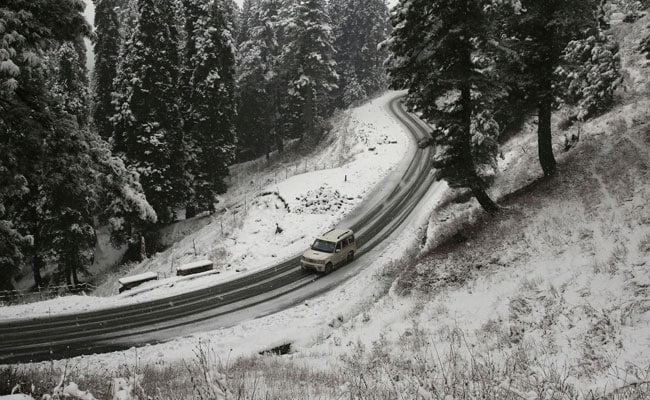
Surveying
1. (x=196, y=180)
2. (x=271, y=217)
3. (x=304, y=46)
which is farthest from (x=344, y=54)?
(x=271, y=217)

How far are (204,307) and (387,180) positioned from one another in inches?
764

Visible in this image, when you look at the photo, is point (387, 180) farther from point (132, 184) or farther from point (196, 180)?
point (132, 184)

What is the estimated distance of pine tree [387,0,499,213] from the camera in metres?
14.8

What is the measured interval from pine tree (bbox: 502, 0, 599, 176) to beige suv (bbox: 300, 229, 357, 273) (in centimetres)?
1107

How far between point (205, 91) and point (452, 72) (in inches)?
1043

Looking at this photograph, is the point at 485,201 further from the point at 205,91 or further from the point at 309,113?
the point at 309,113

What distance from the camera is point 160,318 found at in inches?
727

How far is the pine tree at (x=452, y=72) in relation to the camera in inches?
584

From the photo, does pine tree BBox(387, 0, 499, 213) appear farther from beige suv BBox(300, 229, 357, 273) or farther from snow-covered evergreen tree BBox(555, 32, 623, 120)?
beige suv BBox(300, 229, 357, 273)

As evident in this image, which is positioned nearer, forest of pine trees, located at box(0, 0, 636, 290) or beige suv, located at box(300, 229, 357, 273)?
forest of pine trees, located at box(0, 0, 636, 290)

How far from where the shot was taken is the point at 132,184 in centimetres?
1847

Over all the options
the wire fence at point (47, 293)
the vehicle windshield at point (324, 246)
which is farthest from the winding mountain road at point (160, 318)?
the wire fence at point (47, 293)

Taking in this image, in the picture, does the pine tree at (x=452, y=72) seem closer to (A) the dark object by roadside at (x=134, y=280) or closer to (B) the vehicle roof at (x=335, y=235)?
(B) the vehicle roof at (x=335, y=235)

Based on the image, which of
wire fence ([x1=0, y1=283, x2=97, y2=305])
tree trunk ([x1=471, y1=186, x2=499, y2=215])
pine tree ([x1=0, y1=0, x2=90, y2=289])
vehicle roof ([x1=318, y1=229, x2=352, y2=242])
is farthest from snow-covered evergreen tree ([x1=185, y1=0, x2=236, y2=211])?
pine tree ([x1=0, y1=0, x2=90, y2=289])
